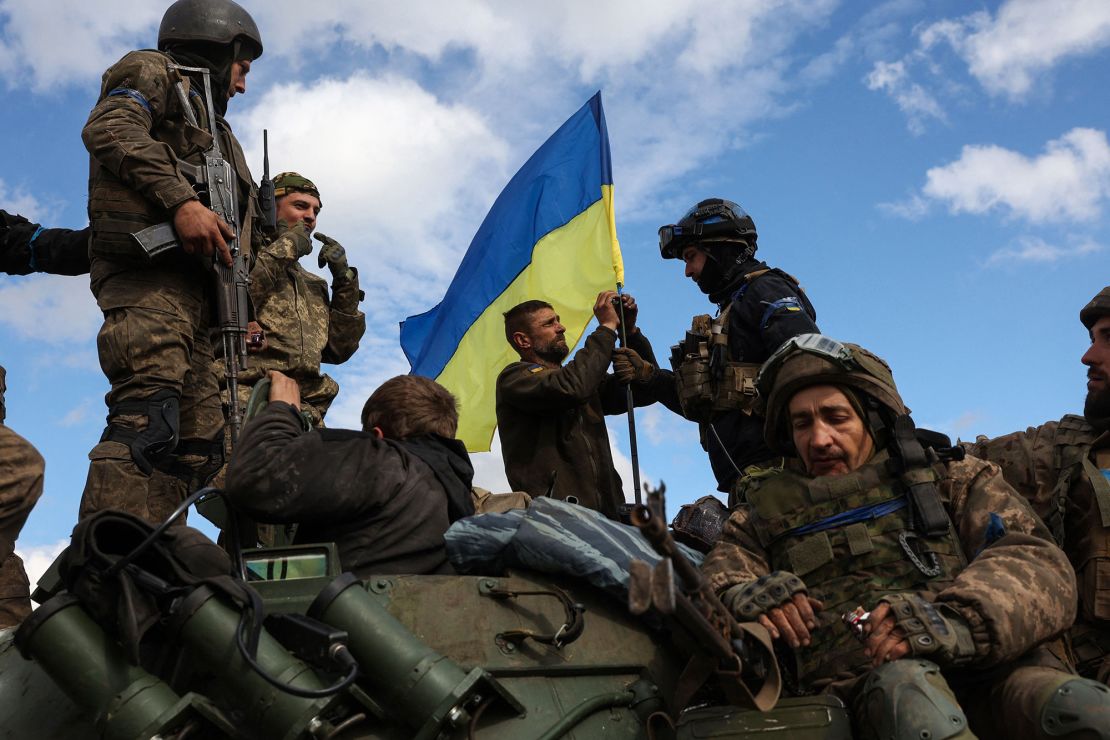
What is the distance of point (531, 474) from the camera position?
813 cm

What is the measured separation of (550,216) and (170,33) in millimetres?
3277

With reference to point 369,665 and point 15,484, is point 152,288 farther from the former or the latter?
point 369,665

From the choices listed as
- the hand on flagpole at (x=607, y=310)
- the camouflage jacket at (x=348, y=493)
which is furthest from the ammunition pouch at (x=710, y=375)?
the camouflage jacket at (x=348, y=493)

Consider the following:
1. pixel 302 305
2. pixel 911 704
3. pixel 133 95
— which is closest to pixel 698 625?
pixel 911 704

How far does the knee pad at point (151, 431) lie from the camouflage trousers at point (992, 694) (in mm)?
4483

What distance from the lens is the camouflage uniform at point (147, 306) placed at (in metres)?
7.39

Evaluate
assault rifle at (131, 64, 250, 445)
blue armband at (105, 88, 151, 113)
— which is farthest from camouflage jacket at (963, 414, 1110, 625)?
blue armband at (105, 88, 151, 113)

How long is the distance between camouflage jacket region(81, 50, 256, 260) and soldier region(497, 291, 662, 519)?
7.28ft

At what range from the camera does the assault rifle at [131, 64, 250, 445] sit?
765cm

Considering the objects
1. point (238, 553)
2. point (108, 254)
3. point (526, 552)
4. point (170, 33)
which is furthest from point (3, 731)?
point (170, 33)

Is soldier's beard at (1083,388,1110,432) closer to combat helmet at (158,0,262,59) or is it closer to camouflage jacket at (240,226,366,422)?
combat helmet at (158,0,262,59)

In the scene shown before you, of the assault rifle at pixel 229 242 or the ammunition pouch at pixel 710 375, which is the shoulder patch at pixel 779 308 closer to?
the ammunition pouch at pixel 710 375

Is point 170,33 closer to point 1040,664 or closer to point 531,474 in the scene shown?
point 531,474

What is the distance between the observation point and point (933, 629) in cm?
392
